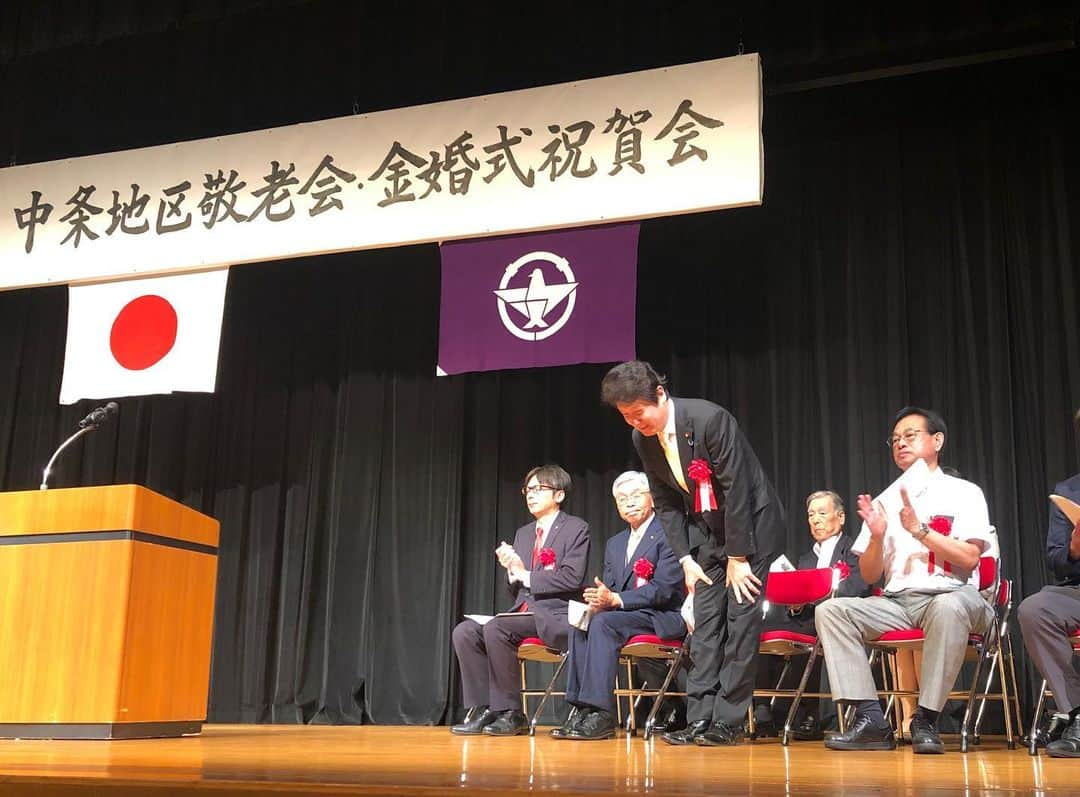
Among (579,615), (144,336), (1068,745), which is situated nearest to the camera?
(1068,745)

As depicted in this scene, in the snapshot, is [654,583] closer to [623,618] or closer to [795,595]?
[623,618]

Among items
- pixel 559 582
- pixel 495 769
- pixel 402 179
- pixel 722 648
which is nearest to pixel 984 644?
pixel 722 648

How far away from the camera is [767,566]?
3672 millimetres

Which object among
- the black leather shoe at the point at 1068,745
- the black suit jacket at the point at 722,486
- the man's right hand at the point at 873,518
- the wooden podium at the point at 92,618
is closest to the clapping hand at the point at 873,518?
the man's right hand at the point at 873,518

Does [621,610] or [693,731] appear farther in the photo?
[621,610]

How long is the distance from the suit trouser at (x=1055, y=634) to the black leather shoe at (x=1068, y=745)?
16cm

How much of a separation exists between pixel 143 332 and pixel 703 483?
3610 mm

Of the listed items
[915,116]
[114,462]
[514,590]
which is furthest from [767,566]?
[114,462]

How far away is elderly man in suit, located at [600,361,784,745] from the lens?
357 centimetres

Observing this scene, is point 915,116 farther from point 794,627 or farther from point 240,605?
point 240,605

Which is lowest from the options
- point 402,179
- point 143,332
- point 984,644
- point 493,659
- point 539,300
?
point 493,659

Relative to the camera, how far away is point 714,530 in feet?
12.1


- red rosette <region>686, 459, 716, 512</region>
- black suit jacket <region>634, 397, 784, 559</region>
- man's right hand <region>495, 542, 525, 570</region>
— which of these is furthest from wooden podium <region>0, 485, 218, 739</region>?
red rosette <region>686, 459, 716, 512</region>

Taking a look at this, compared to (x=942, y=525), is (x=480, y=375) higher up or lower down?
higher up
